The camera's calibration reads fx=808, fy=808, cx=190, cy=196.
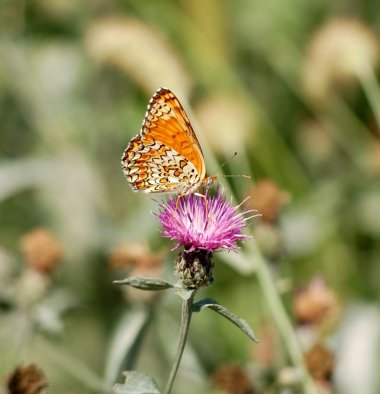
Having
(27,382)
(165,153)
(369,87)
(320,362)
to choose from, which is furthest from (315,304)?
(369,87)

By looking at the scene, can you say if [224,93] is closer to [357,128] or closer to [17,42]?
[357,128]

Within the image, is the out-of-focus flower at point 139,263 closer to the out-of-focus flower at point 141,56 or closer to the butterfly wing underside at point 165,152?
the butterfly wing underside at point 165,152

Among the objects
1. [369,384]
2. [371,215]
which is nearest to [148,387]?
[369,384]

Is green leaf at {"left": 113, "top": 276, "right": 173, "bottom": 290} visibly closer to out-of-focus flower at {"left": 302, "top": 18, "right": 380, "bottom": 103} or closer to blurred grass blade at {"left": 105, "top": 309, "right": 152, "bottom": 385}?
blurred grass blade at {"left": 105, "top": 309, "right": 152, "bottom": 385}

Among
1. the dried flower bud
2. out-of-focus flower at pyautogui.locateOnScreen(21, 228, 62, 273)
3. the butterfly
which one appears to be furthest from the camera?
out-of-focus flower at pyautogui.locateOnScreen(21, 228, 62, 273)

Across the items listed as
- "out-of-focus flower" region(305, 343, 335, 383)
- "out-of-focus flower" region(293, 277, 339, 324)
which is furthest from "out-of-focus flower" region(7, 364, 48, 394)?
"out-of-focus flower" region(293, 277, 339, 324)
